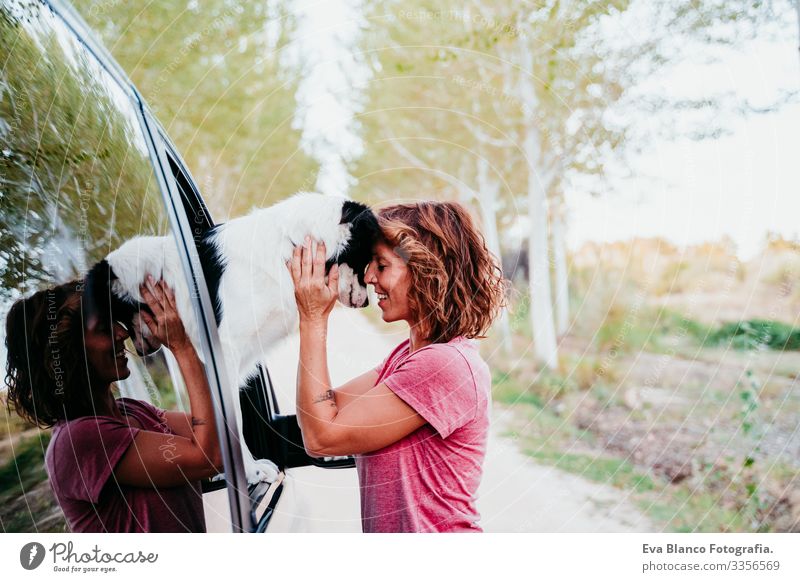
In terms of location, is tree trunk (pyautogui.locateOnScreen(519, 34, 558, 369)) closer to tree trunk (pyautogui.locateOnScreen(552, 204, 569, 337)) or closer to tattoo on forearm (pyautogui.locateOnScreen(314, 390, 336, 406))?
tree trunk (pyautogui.locateOnScreen(552, 204, 569, 337))

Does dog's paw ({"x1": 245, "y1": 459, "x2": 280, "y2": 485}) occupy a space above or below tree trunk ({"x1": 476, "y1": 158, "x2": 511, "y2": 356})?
below

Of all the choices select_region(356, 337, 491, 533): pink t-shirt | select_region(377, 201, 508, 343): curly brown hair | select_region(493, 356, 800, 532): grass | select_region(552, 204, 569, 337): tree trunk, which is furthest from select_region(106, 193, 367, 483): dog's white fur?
select_region(493, 356, 800, 532): grass

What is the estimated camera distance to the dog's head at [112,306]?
1.85 metres

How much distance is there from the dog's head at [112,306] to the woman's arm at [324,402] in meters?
0.44

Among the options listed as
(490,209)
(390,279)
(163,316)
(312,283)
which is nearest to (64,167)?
(163,316)

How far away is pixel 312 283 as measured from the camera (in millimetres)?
1820

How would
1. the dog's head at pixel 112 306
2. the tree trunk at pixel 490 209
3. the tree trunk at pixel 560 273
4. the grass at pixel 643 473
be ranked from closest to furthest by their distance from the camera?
the dog's head at pixel 112 306, the tree trunk at pixel 490 209, the tree trunk at pixel 560 273, the grass at pixel 643 473

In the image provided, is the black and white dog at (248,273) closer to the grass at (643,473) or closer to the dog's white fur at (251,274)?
the dog's white fur at (251,274)

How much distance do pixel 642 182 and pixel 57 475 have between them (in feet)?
6.94

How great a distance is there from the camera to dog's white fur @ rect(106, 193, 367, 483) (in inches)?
71.6

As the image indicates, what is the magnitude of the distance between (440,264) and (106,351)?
98cm

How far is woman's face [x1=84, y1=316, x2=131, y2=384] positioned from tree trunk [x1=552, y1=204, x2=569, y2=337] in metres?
1.51

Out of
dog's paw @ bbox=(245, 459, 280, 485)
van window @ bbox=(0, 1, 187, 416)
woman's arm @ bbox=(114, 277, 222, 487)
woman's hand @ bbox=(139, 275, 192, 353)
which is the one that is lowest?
dog's paw @ bbox=(245, 459, 280, 485)

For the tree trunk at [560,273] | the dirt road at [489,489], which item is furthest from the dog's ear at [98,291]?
the tree trunk at [560,273]
